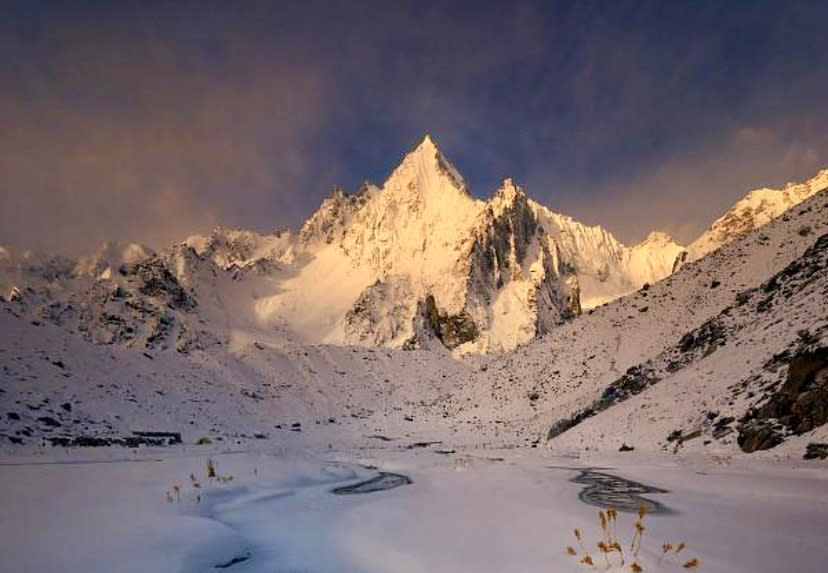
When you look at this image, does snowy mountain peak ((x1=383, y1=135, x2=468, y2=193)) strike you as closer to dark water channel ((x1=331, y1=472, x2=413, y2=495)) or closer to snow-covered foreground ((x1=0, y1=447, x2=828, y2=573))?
dark water channel ((x1=331, y1=472, x2=413, y2=495))

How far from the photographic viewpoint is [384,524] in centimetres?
702

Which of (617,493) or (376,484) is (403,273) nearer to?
(376,484)

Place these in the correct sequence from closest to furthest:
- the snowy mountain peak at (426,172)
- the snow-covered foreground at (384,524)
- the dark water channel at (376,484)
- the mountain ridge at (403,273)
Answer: the snow-covered foreground at (384,524), the dark water channel at (376,484), the mountain ridge at (403,273), the snowy mountain peak at (426,172)

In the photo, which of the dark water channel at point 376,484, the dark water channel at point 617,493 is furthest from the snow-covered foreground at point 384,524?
the dark water channel at point 376,484

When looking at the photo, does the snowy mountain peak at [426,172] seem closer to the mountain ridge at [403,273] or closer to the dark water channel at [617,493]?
the mountain ridge at [403,273]

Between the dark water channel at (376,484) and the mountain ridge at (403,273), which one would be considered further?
the mountain ridge at (403,273)

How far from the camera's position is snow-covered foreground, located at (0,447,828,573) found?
16.1 feet

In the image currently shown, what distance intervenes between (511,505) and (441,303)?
418ft

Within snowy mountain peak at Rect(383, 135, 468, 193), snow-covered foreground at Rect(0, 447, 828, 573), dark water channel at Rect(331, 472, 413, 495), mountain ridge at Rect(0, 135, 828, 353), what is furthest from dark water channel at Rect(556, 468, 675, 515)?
snowy mountain peak at Rect(383, 135, 468, 193)

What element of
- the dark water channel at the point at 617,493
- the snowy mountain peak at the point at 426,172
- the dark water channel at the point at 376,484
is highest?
the snowy mountain peak at the point at 426,172

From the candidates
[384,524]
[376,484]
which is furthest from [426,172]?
[384,524]

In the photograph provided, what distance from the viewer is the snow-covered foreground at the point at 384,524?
16.1 feet

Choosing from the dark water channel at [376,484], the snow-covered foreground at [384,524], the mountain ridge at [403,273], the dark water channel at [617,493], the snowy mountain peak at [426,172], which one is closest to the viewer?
the snow-covered foreground at [384,524]

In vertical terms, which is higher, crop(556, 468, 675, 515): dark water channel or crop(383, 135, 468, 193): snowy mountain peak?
crop(383, 135, 468, 193): snowy mountain peak
